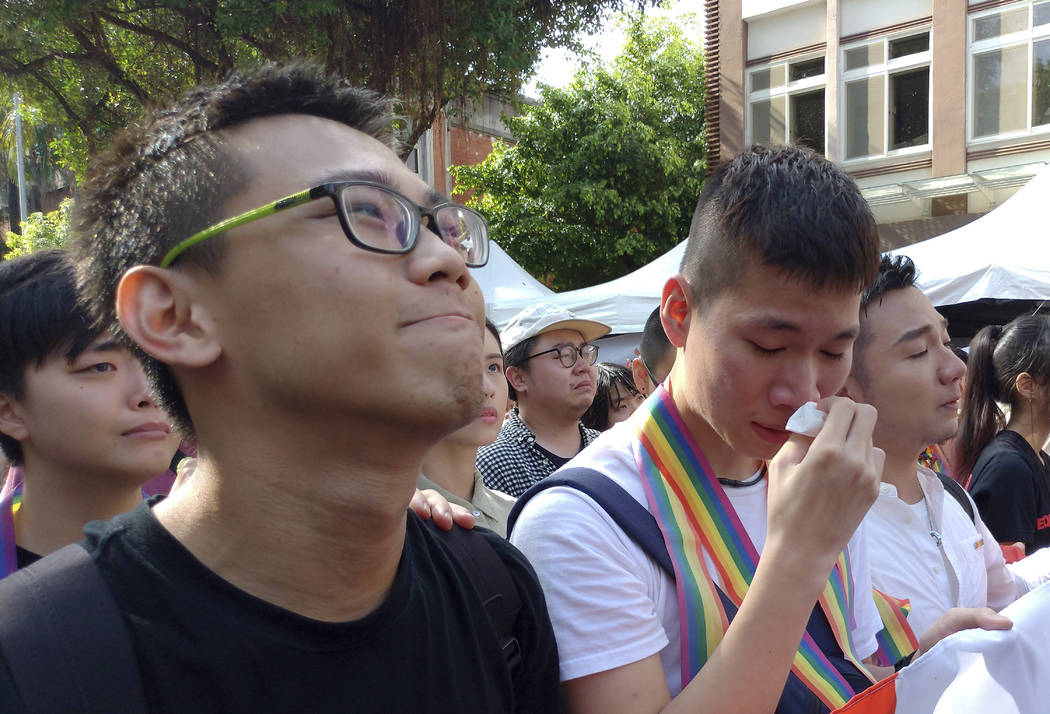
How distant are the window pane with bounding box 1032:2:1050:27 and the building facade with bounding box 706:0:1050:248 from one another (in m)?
0.02

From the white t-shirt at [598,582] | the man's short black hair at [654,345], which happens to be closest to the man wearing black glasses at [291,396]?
the white t-shirt at [598,582]

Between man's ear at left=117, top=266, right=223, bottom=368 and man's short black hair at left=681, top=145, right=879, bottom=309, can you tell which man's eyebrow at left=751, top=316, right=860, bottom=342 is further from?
man's ear at left=117, top=266, right=223, bottom=368

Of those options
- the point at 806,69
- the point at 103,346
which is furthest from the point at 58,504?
the point at 806,69

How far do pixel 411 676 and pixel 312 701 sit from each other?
0.16 m

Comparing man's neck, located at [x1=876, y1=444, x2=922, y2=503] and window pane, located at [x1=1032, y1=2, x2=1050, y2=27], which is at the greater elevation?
window pane, located at [x1=1032, y1=2, x2=1050, y2=27]

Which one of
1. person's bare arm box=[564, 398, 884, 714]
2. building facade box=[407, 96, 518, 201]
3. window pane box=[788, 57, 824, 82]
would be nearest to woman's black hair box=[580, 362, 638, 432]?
person's bare arm box=[564, 398, 884, 714]

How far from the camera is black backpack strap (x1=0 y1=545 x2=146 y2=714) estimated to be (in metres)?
1.06

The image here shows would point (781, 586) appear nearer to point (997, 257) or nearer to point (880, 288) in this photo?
point (880, 288)

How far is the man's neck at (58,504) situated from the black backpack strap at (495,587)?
1.13 metres

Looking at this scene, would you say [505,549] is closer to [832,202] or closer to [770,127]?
[832,202]

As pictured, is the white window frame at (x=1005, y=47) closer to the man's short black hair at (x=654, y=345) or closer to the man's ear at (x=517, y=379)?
the man's short black hair at (x=654, y=345)

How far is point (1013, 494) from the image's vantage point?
11.9ft

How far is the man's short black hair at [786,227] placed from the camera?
1.80 m

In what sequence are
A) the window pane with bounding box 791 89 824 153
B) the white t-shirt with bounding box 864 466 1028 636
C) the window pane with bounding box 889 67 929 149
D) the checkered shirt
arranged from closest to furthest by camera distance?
the white t-shirt with bounding box 864 466 1028 636, the checkered shirt, the window pane with bounding box 889 67 929 149, the window pane with bounding box 791 89 824 153
